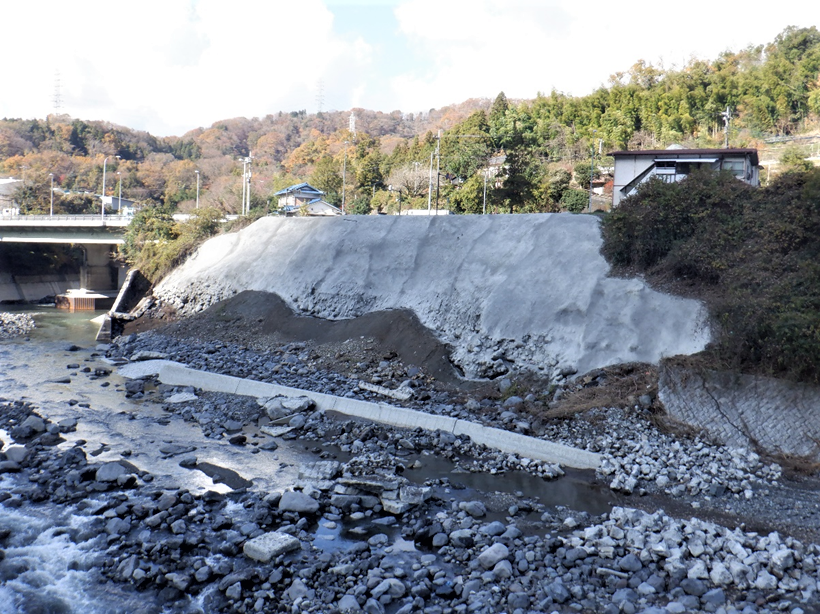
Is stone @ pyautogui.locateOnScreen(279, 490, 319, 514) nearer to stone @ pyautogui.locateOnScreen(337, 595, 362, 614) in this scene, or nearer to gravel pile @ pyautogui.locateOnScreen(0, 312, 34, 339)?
stone @ pyautogui.locateOnScreen(337, 595, 362, 614)

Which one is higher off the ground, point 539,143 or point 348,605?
Answer: point 539,143

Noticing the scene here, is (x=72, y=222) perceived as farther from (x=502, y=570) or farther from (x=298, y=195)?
(x=502, y=570)

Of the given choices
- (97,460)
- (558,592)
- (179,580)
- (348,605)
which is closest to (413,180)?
(97,460)

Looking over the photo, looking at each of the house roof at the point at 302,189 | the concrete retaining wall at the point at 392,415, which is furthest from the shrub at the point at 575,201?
the house roof at the point at 302,189

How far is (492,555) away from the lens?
8.48m

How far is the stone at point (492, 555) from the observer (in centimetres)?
838

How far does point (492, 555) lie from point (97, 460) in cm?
786

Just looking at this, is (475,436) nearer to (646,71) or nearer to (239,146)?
(646,71)

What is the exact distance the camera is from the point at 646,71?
204ft

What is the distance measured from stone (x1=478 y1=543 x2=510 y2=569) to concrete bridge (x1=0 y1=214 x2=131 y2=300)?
36.0 metres

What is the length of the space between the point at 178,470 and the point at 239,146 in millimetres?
99598

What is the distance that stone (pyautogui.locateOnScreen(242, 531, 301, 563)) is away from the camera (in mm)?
8500

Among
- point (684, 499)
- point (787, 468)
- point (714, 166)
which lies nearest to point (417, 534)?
point (684, 499)

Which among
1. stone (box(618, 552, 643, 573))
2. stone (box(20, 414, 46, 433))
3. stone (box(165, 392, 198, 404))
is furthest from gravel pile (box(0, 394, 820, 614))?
stone (box(165, 392, 198, 404))
